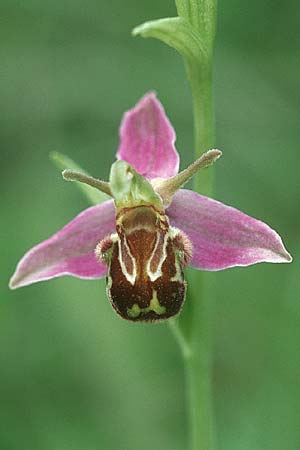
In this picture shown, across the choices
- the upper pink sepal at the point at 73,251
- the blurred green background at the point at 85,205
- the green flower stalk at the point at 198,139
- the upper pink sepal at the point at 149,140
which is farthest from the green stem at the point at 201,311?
the blurred green background at the point at 85,205

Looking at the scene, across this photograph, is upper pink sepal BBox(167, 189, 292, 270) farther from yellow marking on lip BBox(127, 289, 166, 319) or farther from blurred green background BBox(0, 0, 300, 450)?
blurred green background BBox(0, 0, 300, 450)

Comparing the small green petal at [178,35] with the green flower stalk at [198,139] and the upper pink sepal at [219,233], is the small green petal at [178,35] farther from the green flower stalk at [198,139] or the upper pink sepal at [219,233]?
the upper pink sepal at [219,233]

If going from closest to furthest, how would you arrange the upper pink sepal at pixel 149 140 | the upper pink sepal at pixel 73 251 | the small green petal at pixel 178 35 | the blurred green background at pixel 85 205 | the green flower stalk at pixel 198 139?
the small green petal at pixel 178 35
the green flower stalk at pixel 198 139
the upper pink sepal at pixel 73 251
the upper pink sepal at pixel 149 140
the blurred green background at pixel 85 205

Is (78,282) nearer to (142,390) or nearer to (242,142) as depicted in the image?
(142,390)

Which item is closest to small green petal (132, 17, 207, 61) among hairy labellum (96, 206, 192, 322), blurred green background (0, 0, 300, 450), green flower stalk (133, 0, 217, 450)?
green flower stalk (133, 0, 217, 450)

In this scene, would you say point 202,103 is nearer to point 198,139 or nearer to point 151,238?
point 198,139

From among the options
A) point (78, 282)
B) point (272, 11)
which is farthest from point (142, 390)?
point (272, 11)
